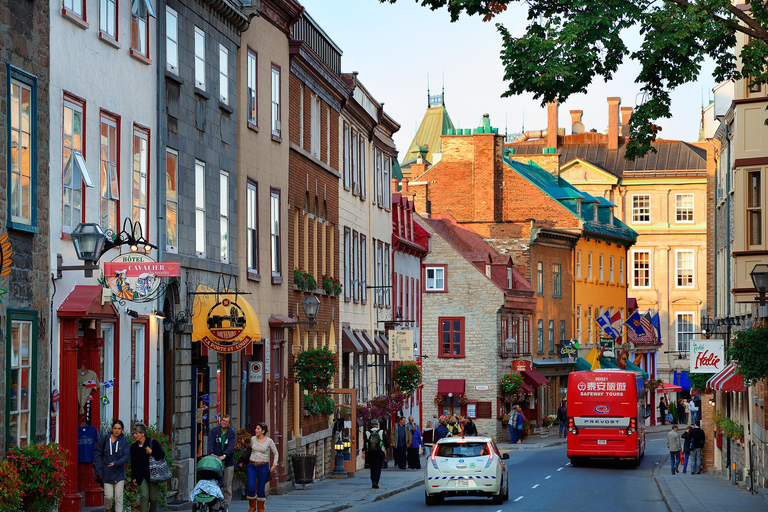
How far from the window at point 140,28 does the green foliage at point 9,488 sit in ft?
28.4

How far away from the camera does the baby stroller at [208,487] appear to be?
19684mm

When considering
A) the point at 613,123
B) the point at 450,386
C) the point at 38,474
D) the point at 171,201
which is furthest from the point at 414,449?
the point at 613,123

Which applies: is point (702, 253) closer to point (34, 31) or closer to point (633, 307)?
point (633, 307)

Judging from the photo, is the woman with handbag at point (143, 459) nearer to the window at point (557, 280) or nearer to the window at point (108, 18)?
the window at point (108, 18)

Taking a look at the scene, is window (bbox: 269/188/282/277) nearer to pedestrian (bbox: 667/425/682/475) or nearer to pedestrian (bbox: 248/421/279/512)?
pedestrian (bbox: 248/421/279/512)

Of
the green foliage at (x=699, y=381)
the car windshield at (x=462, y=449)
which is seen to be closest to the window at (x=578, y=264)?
the green foliage at (x=699, y=381)

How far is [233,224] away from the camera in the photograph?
28562mm

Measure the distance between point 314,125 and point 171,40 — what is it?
40.3 ft

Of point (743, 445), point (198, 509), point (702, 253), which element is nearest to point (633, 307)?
point (702, 253)

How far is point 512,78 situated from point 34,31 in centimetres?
674

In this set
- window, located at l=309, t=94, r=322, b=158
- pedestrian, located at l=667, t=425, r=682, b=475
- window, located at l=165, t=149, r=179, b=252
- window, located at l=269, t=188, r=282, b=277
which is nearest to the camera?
window, located at l=165, t=149, r=179, b=252

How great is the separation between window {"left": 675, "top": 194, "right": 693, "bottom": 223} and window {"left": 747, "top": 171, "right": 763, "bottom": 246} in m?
65.7

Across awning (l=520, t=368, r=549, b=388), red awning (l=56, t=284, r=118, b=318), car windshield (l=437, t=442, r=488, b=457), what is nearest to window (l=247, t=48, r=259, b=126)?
car windshield (l=437, t=442, r=488, b=457)

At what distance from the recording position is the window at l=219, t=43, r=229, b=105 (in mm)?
27859
